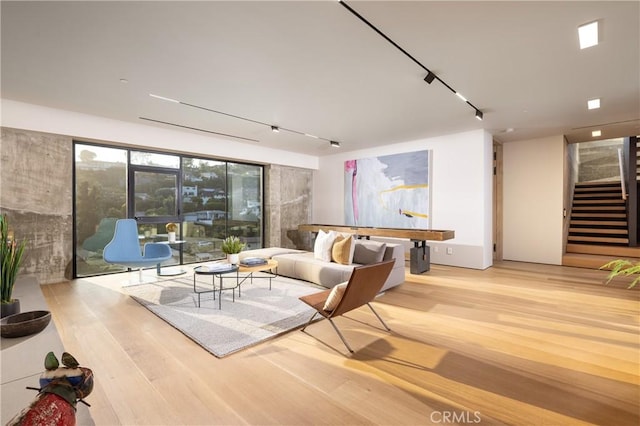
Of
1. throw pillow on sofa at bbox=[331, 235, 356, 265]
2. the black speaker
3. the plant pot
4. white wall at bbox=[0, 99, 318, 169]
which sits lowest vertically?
the black speaker

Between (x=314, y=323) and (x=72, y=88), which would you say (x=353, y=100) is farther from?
(x=72, y=88)

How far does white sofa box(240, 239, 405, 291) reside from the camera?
4293 millimetres

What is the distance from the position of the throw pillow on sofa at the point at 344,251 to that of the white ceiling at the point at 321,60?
2.09 meters

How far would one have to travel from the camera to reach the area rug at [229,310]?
2.80m

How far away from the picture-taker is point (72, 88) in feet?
12.6

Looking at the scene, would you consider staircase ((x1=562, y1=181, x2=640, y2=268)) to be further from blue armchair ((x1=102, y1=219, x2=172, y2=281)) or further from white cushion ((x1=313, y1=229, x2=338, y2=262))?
blue armchair ((x1=102, y1=219, x2=172, y2=281))

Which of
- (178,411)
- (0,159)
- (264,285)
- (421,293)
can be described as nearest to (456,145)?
(421,293)

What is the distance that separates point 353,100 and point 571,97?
3.03 m

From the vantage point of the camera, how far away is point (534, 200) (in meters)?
6.64

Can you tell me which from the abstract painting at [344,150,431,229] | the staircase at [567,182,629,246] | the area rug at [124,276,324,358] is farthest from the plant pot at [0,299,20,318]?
the staircase at [567,182,629,246]

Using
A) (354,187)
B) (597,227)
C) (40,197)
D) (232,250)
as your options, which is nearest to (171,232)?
(40,197)

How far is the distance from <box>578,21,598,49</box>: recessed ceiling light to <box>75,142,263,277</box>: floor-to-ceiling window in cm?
605

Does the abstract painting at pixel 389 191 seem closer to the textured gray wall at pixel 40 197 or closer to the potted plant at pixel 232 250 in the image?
the potted plant at pixel 232 250

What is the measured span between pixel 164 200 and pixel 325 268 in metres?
3.80
